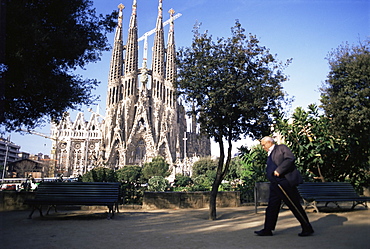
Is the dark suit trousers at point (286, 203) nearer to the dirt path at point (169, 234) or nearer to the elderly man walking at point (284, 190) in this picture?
the elderly man walking at point (284, 190)

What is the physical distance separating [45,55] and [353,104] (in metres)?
8.32

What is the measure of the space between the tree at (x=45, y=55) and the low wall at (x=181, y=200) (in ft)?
11.7

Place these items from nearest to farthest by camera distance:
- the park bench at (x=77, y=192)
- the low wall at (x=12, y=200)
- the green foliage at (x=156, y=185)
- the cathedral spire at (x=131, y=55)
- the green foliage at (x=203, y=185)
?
the park bench at (x=77, y=192) → the low wall at (x=12, y=200) → the green foliage at (x=203, y=185) → the green foliage at (x=156, y=185) → the cathedral spire at (x=131, y=55)

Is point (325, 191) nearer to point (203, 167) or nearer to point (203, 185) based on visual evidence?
point (203, 185)

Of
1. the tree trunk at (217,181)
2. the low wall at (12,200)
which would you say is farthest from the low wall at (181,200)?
the low wall at (12,200)

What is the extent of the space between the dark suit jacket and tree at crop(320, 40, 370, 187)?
4822 mm

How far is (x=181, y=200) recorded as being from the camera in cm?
870

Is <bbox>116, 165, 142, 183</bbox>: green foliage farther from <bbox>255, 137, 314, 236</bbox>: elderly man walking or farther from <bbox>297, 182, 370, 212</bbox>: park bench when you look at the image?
<bbox>255, 137, 314, 236</bbox>: elderly man walking

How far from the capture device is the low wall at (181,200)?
8484mm

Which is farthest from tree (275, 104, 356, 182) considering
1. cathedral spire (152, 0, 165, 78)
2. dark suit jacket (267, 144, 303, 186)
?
cathedral spire (152, 0, 165, 78)

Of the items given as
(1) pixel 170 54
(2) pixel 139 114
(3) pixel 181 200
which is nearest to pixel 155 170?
(2) pixel 139 114

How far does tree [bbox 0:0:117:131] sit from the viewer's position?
663cm

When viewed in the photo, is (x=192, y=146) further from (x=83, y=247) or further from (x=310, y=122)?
(x=83, y=247)

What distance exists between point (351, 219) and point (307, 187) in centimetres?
130
